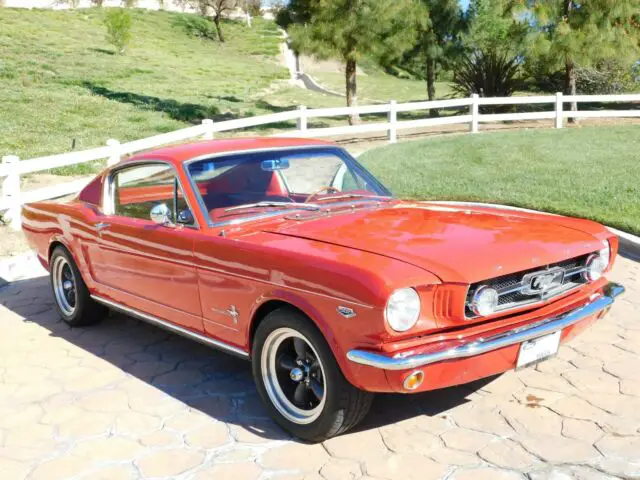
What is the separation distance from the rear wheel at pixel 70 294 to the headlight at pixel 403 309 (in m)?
3.32

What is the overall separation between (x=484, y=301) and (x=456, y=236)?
0.49 meters

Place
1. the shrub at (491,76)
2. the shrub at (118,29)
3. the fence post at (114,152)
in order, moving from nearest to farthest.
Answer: the fence post at (114,152) < the shrub at (491,76) < the shrub at (118,29)

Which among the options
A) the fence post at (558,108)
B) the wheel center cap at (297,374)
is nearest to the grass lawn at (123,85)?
the fence post at (558,108)

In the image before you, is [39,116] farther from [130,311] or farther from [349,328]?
[349,328]

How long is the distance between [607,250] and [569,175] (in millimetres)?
7512

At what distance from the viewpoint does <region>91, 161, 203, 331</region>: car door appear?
473 cm

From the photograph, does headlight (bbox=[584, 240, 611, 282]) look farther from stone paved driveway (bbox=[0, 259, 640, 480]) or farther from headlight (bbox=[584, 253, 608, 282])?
stone paved driveway (bbox=[0, 259, 640, 480])

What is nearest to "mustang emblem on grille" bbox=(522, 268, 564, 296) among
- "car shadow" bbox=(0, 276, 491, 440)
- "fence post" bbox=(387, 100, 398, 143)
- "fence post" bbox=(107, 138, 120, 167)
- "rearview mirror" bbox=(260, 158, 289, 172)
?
"car shadow" bbox=(0, 276, 491, 440)

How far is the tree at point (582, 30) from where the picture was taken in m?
22.0

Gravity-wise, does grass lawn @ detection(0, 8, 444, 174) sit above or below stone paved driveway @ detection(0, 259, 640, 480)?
above

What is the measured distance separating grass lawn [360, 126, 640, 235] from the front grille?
4382 mm

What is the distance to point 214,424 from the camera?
4.38 metres

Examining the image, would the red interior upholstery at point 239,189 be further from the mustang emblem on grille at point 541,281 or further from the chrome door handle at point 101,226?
the mustang emblem on grille at point 541,281

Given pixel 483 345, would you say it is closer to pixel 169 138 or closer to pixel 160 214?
pixel 160 214
